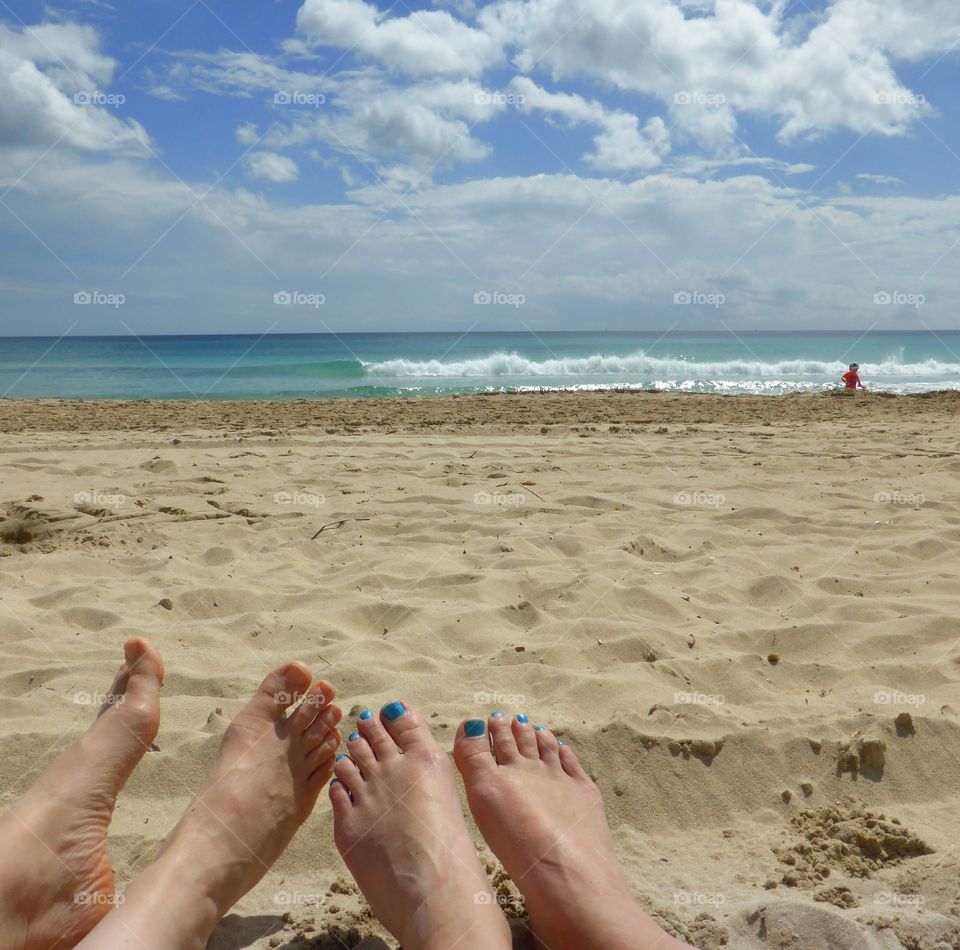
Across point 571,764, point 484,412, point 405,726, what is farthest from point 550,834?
point 484,412

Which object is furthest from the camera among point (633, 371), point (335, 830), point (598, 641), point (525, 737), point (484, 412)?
point (633, 371)

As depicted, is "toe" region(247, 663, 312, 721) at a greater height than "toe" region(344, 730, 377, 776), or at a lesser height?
greater

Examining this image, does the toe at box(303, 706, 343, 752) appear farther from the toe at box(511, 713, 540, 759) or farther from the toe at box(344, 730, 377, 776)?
the toe at box(511, 713, 540, 759)

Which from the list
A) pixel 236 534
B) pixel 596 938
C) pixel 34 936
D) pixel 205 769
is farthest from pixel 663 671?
pixel 236 534

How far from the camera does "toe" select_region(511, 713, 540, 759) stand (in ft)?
6.29

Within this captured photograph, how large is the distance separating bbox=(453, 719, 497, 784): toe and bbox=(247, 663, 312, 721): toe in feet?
1.27

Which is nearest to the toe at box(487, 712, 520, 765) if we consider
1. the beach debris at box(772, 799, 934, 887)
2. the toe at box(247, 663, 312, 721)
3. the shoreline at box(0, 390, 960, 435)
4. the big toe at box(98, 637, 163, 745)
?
the toe at box(247, 663, 312, 721)

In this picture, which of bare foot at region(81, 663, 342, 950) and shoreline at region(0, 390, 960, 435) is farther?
shoreline at region(0, 390, 960, 435)

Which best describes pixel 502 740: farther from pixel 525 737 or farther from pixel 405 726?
pixel 405 726

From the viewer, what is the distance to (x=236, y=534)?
357 centimetres

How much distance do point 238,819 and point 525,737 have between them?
66 centimetres

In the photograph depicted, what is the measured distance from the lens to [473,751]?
189 centimetres

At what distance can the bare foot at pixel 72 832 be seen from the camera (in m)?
1.48

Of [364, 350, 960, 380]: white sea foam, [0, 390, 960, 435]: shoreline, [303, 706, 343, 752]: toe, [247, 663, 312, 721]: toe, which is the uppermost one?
[364, 350, 960, 380]: white sea foam
